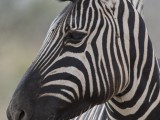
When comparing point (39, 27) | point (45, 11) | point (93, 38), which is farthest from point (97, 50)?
point (45, 11)

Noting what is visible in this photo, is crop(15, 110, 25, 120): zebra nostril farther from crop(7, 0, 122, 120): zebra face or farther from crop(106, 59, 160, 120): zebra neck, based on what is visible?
crop(106, 59, 160, 120): zebra neck

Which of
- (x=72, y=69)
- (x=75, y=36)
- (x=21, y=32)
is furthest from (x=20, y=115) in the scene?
(x=21, y=32)

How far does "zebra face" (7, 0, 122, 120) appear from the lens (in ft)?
11.1

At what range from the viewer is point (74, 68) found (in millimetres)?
3434

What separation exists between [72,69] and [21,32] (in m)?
16.4

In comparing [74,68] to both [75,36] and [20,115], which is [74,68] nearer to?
[75,36]

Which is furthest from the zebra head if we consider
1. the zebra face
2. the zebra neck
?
the zebra neck

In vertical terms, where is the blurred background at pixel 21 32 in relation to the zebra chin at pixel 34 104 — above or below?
above

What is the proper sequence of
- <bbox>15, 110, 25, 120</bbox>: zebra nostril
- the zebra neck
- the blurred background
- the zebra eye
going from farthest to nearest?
the blurred background, the zebra neck, the zebra eye, <bbox>15, 110, 25, 120</bbox>: zebra nostril

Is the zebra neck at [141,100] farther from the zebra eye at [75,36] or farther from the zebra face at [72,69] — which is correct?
the zebra eye at [75,36]

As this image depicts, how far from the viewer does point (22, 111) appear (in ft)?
11.0

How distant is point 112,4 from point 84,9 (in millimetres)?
154

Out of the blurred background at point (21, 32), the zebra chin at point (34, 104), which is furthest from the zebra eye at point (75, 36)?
the blurred background at point (21, 32)

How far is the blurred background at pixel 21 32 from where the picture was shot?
1345 centimetres
